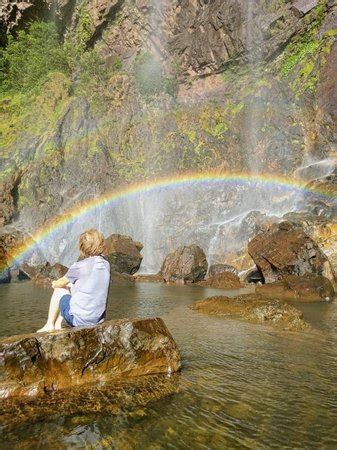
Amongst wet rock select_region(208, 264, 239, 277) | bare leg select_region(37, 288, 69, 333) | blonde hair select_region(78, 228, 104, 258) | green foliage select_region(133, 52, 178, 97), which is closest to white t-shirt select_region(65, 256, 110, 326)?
blonde hair select_region(78, 228, 104, 258)

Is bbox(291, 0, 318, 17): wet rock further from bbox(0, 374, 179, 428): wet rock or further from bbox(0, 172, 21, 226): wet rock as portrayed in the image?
bbox(0, 374, 179, 428): wet rock

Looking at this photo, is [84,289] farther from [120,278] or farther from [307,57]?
[307,57]

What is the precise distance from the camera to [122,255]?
36.4 meters

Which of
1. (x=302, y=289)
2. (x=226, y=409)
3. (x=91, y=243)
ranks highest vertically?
(x=91, y=243)

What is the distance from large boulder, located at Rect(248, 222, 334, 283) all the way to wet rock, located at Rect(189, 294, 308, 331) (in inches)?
409

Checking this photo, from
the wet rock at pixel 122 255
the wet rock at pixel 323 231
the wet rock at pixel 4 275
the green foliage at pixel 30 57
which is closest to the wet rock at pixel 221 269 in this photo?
the wet rock at pixel 323 231

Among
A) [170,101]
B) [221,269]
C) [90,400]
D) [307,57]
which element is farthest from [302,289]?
[170,101]

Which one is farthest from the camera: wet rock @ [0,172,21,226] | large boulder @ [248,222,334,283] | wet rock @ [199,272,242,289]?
wet rock @ [0,172,21,226]

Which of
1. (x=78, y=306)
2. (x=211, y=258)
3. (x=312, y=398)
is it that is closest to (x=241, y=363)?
(x=312, y=398)

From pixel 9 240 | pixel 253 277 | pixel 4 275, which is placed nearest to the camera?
pixel 4 275

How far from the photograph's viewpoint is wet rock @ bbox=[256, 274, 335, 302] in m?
20.4

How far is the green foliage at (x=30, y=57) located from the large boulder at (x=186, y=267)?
39.4 metres

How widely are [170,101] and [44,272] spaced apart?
3586 centimetres

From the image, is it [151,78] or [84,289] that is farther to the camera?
[151,78]
